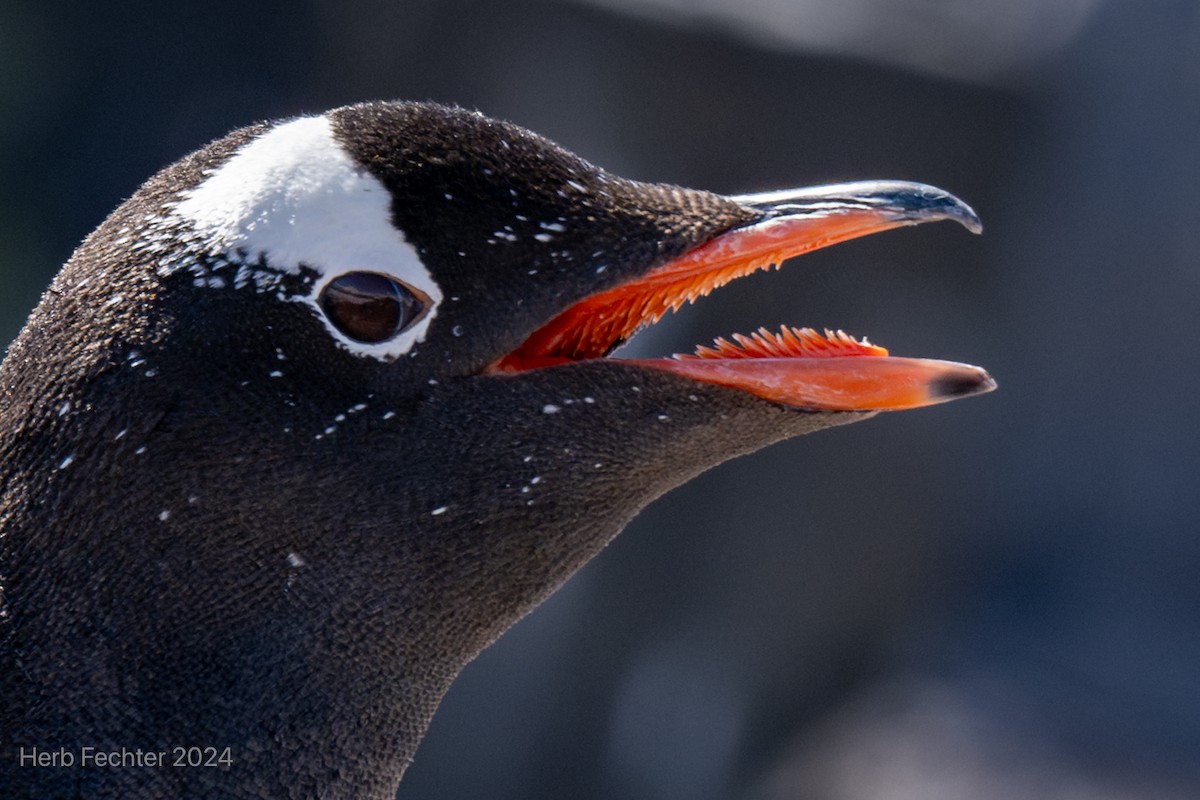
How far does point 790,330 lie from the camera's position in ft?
6.21

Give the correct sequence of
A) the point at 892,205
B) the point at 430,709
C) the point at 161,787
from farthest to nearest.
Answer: the point at 430,709 < the point at 892,205 < the point at 161,787

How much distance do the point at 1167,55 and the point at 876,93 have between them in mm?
1222

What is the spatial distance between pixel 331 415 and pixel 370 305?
0.51 feet

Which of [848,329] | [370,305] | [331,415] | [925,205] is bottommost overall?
[848,329]

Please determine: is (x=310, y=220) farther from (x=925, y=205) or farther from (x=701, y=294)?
(x=925, y=205)

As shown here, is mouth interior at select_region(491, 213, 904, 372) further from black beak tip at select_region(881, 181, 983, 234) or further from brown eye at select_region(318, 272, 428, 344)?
brown eye at select_region(318, 272, 428, 344)

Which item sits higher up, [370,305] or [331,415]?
[370,305]

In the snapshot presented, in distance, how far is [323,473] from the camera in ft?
5.98

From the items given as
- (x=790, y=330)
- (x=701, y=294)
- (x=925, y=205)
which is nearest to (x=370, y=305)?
(x=701, y=294)

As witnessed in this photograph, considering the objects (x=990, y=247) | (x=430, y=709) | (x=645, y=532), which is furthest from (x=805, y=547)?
(x=430, y=709)

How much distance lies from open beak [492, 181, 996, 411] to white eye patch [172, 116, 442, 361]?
21 centimetres

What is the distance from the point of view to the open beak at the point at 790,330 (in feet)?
6.16

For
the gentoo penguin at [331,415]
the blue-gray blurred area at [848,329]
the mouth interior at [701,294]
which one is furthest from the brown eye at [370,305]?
the blue-gray blurred area at [848,329]

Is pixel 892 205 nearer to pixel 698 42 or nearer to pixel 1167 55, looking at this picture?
pixel 698 42
